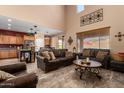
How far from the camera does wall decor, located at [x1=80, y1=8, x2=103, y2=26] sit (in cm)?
575

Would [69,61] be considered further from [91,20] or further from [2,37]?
[2,37]

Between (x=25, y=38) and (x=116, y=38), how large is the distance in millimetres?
7580

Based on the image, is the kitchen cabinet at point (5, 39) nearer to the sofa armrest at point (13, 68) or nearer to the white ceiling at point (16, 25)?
the white ceiling at point (16, 25)

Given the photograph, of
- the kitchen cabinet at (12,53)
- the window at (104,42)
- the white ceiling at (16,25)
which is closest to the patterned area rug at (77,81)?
the window at (104,42)

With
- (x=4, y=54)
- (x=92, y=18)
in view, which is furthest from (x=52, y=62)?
(x=4, y=54)

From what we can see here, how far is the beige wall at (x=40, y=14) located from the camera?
491cm

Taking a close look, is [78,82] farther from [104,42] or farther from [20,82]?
[104,42]

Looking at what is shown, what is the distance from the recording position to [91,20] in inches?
247

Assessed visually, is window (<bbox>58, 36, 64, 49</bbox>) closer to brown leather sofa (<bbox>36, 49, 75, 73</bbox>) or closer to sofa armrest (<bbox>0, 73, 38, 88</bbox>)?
brown leather sofa (<bbox>36, 49, 75, 73</bbox>)

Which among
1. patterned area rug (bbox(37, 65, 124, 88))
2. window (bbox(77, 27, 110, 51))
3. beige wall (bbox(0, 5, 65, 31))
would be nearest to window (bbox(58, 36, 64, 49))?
beige wall (bbox(0, 5, 65, 31))

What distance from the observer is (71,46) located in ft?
26.1

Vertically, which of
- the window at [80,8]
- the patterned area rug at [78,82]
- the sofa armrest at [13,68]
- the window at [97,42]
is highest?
the window at [80,8]

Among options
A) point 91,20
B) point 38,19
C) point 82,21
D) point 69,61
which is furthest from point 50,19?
point 69,61

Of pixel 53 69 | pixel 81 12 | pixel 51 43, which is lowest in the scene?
pixel 53 69
